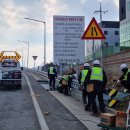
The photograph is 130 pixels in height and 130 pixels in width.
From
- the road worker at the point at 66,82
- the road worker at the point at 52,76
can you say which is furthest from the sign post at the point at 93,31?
the road worker at the point at 52,76

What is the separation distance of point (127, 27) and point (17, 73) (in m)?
49.0

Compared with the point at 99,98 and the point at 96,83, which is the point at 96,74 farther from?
the point at 99,98

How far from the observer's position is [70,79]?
23172 millimetres

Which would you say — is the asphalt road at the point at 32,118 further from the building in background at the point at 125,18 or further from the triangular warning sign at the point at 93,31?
the building in background at the point at 125,18

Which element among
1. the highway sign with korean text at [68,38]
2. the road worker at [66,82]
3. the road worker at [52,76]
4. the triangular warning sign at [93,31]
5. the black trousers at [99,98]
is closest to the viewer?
the black trousers at [99,98]

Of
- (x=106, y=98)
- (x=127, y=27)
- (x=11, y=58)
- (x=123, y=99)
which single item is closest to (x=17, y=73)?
(x=11, y=58)

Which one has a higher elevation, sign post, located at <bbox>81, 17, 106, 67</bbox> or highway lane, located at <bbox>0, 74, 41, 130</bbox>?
sign post, located at <bbox>81, 17, 106, 67</bbox>

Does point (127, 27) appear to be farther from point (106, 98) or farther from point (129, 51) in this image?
point (106, 98)

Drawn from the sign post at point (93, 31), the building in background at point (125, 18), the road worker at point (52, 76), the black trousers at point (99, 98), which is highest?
the building in background at point (125, 18)

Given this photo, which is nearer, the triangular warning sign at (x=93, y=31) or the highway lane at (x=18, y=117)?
the highway lane at (x=18, y=117)

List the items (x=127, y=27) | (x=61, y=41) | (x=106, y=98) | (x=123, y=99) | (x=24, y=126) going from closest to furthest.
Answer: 1. (x=24, y=126)
2. (x=123, y=99)
3. (x=106, y=98)
4. (x=61, y=41)
5. (x=127, y=27)

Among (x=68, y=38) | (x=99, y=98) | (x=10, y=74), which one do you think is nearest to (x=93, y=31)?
(x=99, y=98)

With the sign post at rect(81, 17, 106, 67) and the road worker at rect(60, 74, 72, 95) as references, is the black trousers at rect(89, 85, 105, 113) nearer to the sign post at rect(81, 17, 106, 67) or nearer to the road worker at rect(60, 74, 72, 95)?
the sign post at rect(81, 17, 106, 67)

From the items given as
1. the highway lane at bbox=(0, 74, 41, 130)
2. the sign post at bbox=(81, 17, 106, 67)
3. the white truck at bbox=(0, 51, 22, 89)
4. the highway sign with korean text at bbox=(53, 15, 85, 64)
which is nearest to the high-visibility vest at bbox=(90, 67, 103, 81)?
the sign post at bbox=(81, 17, 106, 67)
